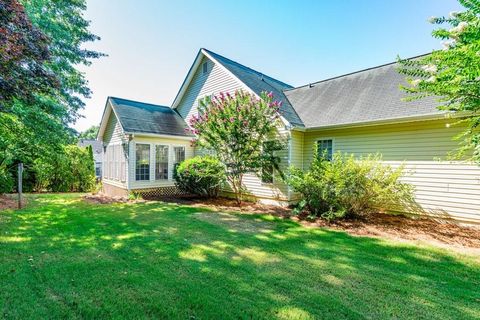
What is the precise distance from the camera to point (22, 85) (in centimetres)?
640

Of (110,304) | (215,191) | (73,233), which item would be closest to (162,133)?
(215,191)

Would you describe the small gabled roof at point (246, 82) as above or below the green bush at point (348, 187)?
above

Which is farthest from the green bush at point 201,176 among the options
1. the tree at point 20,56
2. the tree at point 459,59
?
the tree at point 459,59

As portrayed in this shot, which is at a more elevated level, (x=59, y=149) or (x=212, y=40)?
(x=212, y=40)

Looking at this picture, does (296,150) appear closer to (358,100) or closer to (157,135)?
(358,100)

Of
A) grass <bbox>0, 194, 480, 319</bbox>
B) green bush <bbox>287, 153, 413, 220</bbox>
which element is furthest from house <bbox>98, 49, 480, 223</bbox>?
grass <bbox>0, 194, 480, 319</bbox>

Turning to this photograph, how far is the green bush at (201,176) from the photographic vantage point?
10.2 m

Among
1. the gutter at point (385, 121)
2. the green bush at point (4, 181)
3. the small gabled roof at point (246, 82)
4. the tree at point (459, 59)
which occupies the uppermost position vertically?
the small gabled roof at point (246, 82)

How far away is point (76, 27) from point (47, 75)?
780cm

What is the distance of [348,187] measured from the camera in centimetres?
702

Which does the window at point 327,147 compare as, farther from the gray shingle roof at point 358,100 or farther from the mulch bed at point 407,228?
the mulch bed at point 407,228

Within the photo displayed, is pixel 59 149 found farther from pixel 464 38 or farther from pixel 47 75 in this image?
pixel 464 38

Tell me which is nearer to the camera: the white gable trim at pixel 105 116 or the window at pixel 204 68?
the white gable trim at pixel 105 116

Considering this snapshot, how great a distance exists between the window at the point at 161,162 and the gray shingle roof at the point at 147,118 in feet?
2.86
